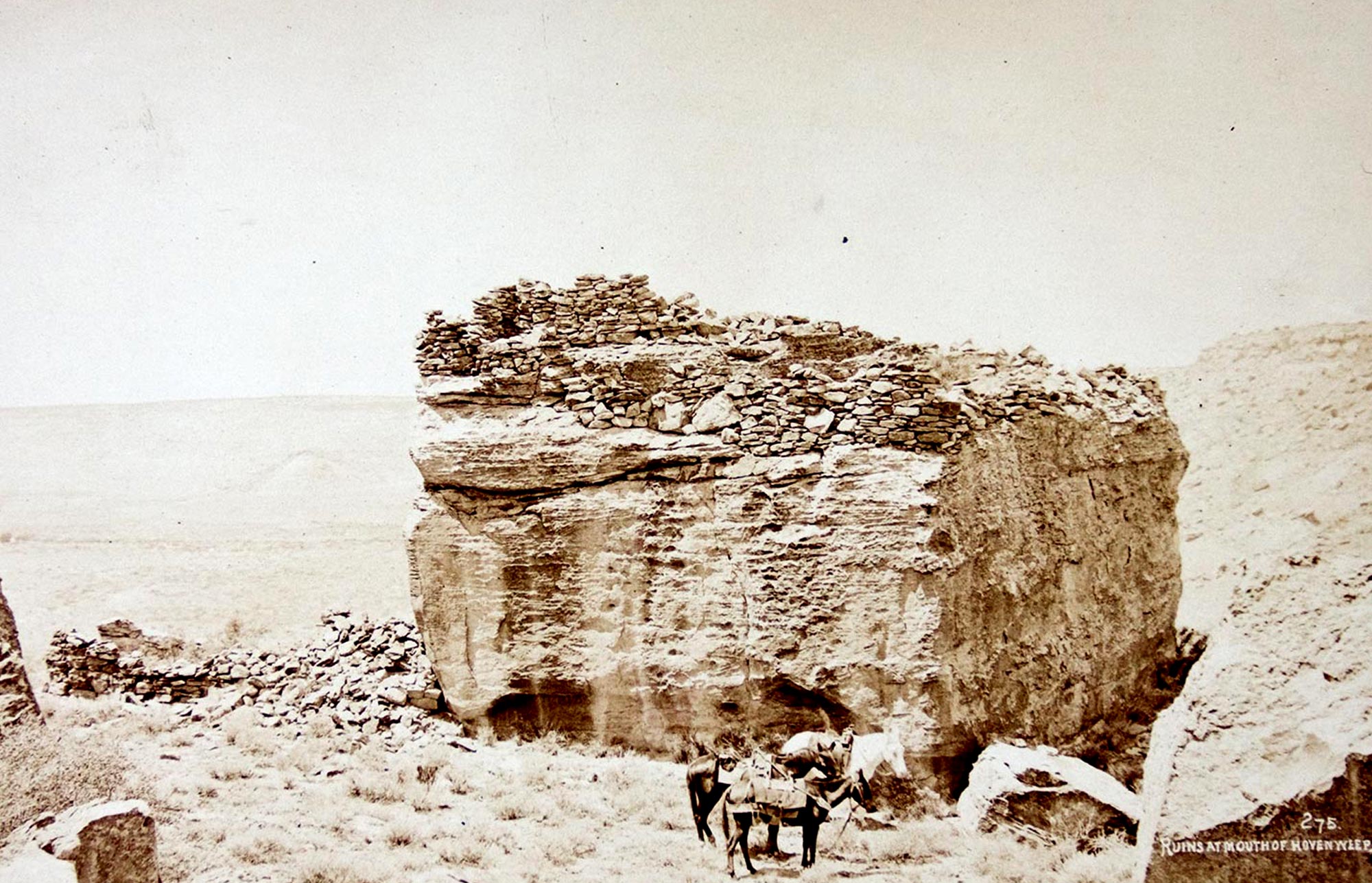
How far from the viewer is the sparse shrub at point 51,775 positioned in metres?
5.07

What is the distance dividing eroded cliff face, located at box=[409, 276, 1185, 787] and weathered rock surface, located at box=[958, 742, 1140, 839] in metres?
0.77

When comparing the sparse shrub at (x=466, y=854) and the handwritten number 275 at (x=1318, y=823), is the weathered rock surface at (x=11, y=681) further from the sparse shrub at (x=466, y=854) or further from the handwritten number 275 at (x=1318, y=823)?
the handwritten number 275 at (x=1318, y=823)

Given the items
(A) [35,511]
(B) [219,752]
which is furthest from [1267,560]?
(A) [35,511]

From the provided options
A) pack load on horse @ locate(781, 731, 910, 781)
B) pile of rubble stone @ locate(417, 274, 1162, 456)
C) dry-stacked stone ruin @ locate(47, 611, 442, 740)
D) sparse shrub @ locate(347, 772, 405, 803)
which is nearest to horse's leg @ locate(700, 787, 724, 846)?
pack load on horse @ locate(781, 731, 910, 781)

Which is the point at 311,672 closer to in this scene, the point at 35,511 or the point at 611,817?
the point at 611,817

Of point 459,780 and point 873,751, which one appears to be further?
point 459,780

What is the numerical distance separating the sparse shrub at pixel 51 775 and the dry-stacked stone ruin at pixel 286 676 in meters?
2.63

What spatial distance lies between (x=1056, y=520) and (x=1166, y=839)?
4874 millimetres

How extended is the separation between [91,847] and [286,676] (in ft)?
20.8

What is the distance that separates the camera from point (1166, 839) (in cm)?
432

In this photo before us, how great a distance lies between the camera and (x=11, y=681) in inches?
267

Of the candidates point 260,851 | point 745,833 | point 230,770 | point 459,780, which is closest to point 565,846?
point 745,833

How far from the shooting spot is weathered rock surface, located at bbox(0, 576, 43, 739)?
6.65 metres

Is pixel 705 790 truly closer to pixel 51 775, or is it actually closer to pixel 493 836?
pixel 493 836
